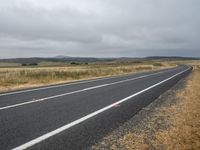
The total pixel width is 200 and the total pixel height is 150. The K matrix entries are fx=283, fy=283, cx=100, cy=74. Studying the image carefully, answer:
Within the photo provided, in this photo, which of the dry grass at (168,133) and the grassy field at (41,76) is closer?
the dry grass at (168,133)

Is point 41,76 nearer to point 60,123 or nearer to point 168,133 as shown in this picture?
point 60,123

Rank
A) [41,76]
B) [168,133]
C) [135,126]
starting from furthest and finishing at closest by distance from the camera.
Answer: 1. [41,76]
2. [135,126]
3. [168,133]

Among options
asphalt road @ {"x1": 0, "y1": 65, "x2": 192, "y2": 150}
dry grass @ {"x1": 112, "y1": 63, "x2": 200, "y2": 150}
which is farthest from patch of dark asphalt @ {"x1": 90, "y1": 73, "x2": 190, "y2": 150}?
asphalt road @ {"x1": 0, "y1": 65, "x2": 192, "y2": 150}

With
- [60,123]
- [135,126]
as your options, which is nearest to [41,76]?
[60,123]

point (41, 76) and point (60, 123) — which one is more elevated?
point (60, 123)

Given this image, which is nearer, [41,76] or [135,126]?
[135,126]

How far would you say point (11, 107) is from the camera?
9.54m

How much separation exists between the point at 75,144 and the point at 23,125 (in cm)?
201

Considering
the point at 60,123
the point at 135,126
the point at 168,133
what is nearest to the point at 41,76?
the point at 60,123

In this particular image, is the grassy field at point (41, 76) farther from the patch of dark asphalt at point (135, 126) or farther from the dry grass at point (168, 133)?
the dry grass at point (168, 133)

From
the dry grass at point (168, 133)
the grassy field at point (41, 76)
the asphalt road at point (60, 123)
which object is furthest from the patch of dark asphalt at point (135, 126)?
the grassy field at point (41, 76)

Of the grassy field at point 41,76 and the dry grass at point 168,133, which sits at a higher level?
the dry grass at point 168,133

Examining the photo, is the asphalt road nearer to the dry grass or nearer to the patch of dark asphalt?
the patch of dark asphalt

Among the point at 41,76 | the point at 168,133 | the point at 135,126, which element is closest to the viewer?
the point at 168,133
